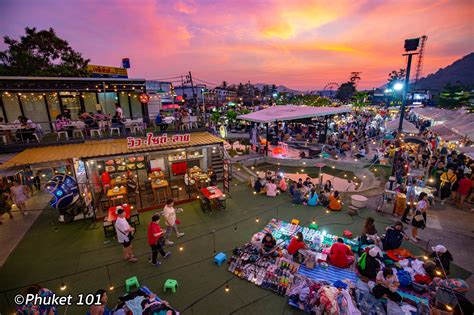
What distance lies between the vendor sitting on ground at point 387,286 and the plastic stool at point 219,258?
470cm

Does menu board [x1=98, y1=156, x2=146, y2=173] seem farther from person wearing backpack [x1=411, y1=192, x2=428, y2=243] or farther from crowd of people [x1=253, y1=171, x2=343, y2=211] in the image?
person wearing backpack [x1=411, y1=192, x2=428, y2=243]

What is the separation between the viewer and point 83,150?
39.7 ft

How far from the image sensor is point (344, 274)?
285 inches

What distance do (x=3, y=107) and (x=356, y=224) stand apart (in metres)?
23.6

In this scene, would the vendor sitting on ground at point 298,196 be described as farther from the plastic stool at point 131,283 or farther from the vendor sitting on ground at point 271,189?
the plastic stool at point 131,283

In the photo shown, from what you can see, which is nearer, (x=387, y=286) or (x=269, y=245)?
(x=387, y=286)

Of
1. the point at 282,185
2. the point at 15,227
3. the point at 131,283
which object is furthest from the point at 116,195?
the point at 282,185

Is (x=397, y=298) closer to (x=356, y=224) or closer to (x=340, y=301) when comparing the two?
(x=340, y=301)

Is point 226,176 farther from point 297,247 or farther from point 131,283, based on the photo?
point 131,283

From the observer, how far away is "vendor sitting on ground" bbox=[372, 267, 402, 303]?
597cm

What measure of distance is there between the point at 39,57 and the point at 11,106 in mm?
14080

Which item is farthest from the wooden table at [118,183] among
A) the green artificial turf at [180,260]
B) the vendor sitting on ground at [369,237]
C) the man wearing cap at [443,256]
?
the man wearing cap at [443,256]

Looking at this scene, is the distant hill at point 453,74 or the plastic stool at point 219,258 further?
the distant hill at point 453,74

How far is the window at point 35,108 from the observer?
16.5m
